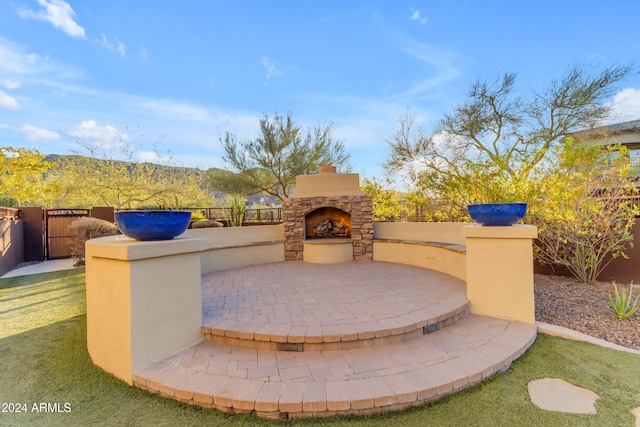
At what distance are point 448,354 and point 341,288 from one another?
2.11 meters

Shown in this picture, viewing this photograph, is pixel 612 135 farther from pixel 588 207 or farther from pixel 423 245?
pixel 423 245

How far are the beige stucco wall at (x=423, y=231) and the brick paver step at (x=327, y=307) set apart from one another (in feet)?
3.42

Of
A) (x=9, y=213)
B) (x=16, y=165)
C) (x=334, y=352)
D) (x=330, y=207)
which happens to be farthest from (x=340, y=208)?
(x=16, y=165)

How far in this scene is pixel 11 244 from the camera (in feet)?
27.5

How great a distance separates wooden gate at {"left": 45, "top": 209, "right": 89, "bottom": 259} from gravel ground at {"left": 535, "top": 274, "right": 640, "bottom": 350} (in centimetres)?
1363

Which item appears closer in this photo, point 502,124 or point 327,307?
point 327,307

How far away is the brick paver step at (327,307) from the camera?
2.79m

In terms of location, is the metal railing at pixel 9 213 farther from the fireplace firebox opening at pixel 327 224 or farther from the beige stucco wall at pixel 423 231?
the beige stucco wall at pixel 423 231

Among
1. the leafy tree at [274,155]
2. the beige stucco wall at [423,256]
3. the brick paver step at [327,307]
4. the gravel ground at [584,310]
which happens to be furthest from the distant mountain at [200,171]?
the gravel ground at [584,310]

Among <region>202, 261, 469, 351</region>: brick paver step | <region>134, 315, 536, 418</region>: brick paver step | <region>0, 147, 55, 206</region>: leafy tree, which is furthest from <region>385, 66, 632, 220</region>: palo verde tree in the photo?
<region>0, 147, 55, 206</region>: leafy tree

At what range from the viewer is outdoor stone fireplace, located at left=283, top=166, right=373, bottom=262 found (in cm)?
709

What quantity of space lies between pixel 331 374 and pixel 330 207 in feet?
17.6

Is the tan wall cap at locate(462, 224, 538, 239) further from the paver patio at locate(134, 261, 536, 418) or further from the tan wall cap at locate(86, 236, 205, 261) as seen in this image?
the tan wall cap at locate(86, 236, 205, 261)

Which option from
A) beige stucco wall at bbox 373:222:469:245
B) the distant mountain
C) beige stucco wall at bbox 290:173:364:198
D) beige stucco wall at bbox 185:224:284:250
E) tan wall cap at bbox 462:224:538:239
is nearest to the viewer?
tan wall cap at bbox 462:224:538:239
